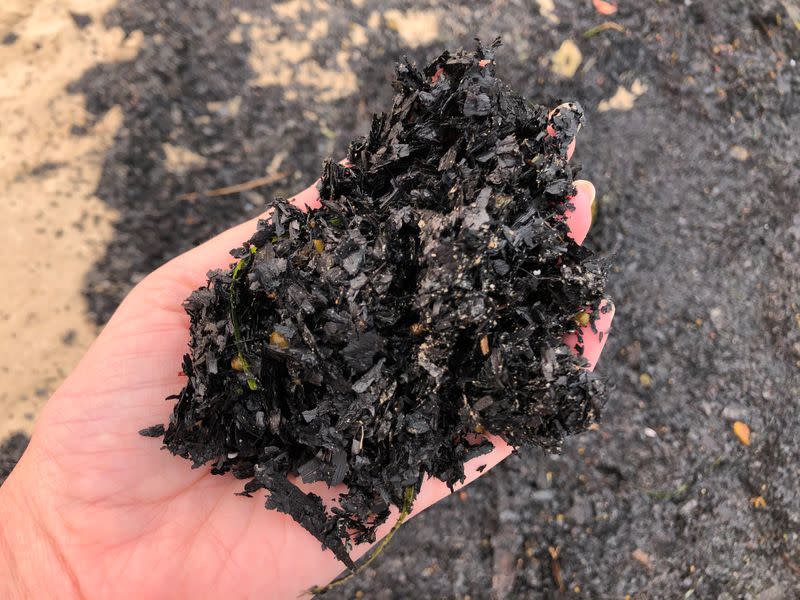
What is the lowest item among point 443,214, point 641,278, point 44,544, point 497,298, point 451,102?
point 641,278

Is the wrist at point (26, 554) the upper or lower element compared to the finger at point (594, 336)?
lower

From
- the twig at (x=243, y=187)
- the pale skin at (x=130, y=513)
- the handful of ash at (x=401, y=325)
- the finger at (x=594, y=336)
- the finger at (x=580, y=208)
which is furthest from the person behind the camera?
the twig at (x=243, y=187)

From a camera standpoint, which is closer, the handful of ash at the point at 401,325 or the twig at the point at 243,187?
the handful of ash at the point at 401,325

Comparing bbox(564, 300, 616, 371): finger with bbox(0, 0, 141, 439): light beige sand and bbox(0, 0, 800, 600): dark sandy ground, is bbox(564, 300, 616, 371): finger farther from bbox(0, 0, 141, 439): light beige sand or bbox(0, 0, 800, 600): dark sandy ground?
bbox(0, 0, 141, 439): light beige sand

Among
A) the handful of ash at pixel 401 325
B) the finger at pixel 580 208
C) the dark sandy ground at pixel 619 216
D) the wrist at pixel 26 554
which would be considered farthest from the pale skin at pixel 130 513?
the dark sandy ground at pixel 619 216

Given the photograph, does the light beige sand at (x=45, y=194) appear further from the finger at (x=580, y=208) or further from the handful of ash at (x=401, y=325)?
the finger at (x=580, y=208)

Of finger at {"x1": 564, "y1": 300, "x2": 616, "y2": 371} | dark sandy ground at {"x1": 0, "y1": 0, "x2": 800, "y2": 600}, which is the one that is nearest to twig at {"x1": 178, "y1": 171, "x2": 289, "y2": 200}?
dark sandy ground at {"x1": 0, "y1": 0, "x2": 800, "y2": 600}

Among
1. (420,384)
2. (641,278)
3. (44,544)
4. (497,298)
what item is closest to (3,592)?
(44,544)

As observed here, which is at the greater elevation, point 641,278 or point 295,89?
point 295,89

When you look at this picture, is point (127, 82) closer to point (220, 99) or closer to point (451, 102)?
point (220, 99)
